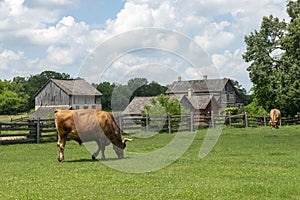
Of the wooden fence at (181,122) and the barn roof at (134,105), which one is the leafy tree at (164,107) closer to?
the barn roof at (134,105)

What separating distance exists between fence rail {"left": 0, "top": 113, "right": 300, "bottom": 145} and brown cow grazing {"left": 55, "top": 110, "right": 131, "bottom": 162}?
8.58 meters

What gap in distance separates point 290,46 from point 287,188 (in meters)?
35.8

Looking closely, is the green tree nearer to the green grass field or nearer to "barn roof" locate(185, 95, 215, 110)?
"barn roof" locate(185, 95, 215, 110)

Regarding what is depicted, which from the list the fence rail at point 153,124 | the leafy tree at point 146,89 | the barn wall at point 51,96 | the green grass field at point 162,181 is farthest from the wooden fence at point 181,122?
the barn wall at point 51,96

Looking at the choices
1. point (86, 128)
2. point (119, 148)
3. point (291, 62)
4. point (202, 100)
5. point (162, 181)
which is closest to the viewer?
point (162, 181)

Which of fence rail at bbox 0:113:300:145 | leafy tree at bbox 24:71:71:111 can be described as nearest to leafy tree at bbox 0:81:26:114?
leafy tree at bbox 24:71:71:111

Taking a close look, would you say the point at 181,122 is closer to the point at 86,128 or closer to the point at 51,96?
the point at 86,128

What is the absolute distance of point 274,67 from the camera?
159 ft

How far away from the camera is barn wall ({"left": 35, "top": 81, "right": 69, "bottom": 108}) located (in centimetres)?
6500

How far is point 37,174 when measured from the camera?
1048 cm

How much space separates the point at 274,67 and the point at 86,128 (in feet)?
127

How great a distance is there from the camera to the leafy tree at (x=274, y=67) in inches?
1707

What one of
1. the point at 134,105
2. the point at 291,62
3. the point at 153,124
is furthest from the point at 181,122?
the point at 291,62

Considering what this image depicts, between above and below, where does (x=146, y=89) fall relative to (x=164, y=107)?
above
